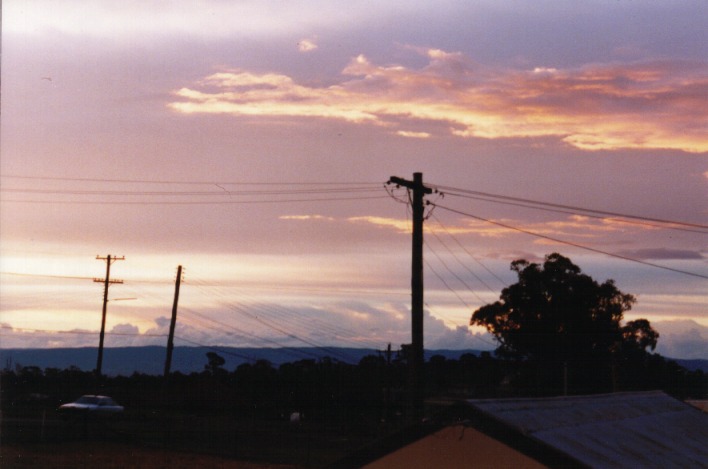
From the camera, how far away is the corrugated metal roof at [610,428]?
35.3 ft

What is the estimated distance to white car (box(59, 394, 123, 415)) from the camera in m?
52.5

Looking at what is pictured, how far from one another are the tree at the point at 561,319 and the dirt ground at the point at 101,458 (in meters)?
26.6

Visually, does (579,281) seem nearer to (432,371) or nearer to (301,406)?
(432,371)

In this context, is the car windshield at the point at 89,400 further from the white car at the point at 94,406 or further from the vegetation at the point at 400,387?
the vegetation at the point at 400,387

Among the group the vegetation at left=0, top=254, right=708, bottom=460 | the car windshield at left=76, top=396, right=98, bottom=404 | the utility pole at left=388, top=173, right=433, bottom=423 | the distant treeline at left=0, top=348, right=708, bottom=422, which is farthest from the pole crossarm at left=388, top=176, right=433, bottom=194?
the car windshield at left=76, top=396, right=98, bottom=404

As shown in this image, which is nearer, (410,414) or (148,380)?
(410,414)

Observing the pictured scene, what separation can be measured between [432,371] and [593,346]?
13.8 m

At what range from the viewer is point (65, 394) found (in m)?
76.6

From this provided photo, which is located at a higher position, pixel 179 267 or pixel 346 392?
pixel 179 267

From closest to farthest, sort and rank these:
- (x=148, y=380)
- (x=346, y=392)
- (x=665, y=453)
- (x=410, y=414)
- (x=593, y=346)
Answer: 1. (x=665, y=453)
2. (x=410, y=414)
3. (x=593, y=346)
4. (x=346, y=392)
5. (x=148, y=380)

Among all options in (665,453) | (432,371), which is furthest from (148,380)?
(665,453)

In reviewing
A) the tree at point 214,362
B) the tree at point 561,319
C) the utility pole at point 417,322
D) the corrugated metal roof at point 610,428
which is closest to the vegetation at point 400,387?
the tree at point 561,319

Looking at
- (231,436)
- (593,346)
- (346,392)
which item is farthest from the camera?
(346,392)

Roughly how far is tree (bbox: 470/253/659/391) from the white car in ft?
78.1
